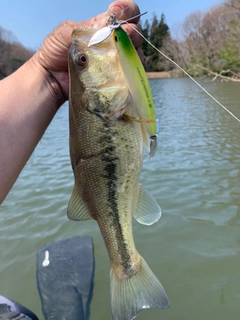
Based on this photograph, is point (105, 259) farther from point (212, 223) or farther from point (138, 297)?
point (138, 297)

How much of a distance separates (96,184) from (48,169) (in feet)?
24.5

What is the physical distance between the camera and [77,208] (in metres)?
1.76

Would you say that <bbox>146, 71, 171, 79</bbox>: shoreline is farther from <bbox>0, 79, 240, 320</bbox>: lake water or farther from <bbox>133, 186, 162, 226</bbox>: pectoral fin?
<bbox>133, 186, 162, 226</bbox>: pectoral fin

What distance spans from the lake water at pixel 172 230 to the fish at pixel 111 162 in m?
2.01

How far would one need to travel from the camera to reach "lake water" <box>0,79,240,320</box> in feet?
12.6

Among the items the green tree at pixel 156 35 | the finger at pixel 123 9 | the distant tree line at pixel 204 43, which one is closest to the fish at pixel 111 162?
the finger at pixel 123 9

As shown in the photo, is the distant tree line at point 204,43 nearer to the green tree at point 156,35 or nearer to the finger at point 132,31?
the green tree at point 156,35

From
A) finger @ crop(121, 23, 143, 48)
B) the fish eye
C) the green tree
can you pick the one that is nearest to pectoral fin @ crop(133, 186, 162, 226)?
the fish eye

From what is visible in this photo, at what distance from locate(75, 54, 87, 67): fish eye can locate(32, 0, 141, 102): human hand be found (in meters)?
0.30

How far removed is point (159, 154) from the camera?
30.9ft

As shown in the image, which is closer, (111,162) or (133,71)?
(133,71)

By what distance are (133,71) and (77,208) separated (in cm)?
79

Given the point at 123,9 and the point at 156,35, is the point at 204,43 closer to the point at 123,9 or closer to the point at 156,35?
the point at 156,35

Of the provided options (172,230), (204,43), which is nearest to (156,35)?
(204,43)
